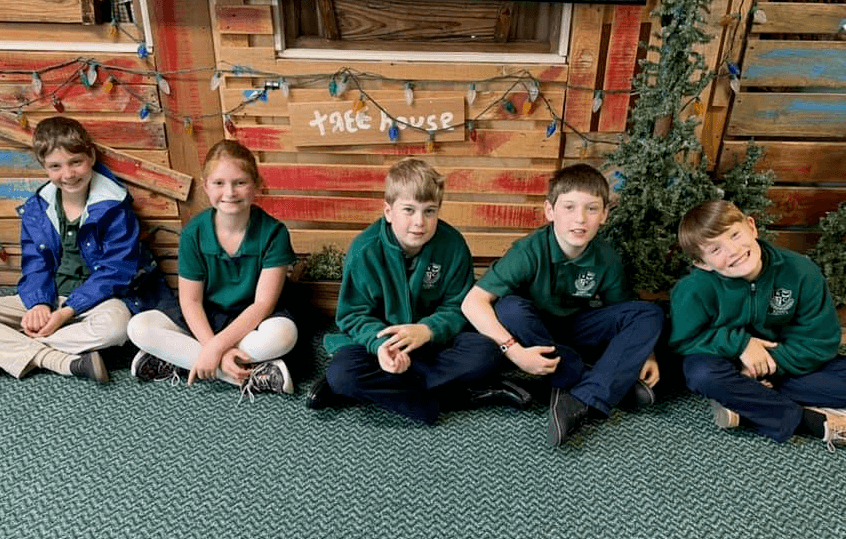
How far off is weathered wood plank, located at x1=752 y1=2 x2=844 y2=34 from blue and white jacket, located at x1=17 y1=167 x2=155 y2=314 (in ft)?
7.44

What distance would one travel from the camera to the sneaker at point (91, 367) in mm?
1988

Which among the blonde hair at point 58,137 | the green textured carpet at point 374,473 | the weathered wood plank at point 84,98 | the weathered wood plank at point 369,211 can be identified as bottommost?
the green textured carpet at point 374,473

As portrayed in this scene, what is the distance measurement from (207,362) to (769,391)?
1622 millimetres

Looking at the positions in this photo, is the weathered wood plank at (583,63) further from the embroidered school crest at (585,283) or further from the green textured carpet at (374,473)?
the green textured carpet at (374,473)

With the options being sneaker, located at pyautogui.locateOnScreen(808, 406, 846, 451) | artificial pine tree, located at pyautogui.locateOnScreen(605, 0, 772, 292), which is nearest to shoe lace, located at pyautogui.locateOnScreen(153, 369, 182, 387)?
artificial pine tree, located at pyautogui.locateOnScreen(605, 0, 772, 292)

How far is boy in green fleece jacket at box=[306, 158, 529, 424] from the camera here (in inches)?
70.9

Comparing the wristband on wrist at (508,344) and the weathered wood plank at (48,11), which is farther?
the weathered wood plank at (48,11)

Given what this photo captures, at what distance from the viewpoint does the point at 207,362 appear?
6.27 ft

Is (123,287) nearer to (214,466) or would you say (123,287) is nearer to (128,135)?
(128,135)

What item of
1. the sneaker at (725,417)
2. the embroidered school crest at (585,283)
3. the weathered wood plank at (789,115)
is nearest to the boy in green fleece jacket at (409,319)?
the embroidered school crest at (585,283)

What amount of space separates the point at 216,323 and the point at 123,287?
0.38 meters

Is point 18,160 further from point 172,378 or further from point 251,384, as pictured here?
point 251,384

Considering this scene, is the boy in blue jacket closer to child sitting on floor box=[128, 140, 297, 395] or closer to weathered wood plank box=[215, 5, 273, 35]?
child sitting on floor box=[128, 140, 297, 395]

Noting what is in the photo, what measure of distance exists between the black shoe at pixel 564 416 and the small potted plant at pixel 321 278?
0.96 m
